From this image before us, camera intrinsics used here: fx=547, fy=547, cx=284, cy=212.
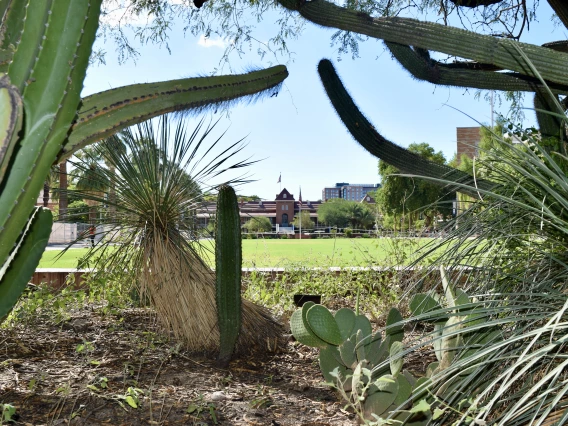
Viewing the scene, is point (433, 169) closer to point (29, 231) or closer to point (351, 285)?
point (351, 285)

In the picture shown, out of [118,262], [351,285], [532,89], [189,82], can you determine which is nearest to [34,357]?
[118,262]

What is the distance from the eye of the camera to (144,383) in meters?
3.26

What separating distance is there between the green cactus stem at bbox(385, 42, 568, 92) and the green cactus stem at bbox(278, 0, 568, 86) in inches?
38.0

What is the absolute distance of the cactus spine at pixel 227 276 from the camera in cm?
369

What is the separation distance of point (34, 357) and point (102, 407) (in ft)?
4.02

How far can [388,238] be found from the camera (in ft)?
18.8

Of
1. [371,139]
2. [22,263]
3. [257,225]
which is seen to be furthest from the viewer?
[257,225]

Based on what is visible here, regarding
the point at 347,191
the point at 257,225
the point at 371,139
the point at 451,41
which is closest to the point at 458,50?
the point at 451,41

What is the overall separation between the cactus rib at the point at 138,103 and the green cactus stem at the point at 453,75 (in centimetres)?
228

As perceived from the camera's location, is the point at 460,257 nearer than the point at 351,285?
Yes

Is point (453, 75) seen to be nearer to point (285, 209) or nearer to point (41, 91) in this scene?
point (41, 91)

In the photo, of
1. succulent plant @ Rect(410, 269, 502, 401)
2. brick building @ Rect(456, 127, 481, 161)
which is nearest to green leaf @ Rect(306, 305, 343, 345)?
succulent plant @ Rect(410, 269, 502, 401)

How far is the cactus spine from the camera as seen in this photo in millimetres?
3688

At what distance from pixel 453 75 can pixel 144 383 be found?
136 inches
